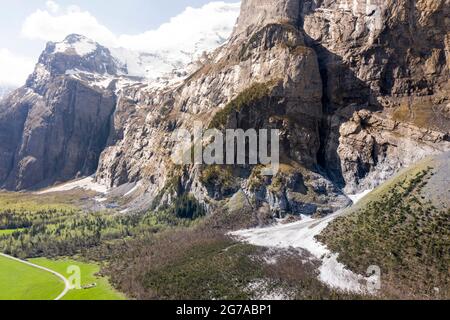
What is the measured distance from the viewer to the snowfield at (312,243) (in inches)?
4333

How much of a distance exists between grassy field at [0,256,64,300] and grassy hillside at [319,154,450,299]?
80721mm

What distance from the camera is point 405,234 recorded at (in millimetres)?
120500

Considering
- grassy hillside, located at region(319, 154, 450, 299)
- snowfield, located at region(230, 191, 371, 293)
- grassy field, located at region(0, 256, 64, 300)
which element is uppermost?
grassy hillside, located at region(319, 154, 450, 299)

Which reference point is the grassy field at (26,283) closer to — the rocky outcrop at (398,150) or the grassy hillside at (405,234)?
the grassy hillside at (405,234)

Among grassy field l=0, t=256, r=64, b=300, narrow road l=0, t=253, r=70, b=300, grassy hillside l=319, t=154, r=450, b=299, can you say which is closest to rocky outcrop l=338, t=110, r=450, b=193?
grassy hillside l=319, t=154, r=450, b=299

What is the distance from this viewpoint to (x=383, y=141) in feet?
651

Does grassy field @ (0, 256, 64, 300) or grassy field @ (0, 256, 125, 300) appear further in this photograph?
grassy field @ (0, 256, 64, 300)

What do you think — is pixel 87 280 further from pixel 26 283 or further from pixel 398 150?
pixel 398 150

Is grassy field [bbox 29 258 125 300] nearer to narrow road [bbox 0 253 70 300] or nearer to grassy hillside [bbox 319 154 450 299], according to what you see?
narrow road [bbox 0 253 70 300]

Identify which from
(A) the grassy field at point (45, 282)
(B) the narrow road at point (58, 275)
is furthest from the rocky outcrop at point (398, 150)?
(B) the narrow road at point (58, 275)

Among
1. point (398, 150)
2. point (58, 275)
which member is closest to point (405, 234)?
point (398, 150)

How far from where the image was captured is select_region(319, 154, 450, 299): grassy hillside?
104250 millimetres
